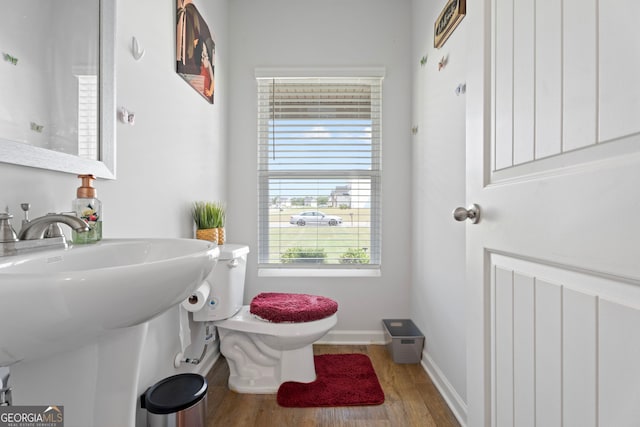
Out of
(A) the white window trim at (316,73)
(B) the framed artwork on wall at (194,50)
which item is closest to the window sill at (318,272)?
(A) the white window trim at (316,73)

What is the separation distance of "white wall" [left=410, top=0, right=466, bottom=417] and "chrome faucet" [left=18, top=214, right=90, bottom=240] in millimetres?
1402

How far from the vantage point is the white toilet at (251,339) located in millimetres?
1539

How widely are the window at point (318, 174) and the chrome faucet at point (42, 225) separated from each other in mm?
1548

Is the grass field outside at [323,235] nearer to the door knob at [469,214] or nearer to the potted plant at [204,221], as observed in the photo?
the potted plant at [204,221]

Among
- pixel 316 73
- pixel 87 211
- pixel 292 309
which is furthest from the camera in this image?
pixel 316 73

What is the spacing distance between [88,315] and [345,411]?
1.38 meters

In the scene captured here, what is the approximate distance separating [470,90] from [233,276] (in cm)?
135

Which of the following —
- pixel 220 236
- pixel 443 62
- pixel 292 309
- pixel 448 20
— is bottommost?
pixel 292 309

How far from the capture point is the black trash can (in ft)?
3.48

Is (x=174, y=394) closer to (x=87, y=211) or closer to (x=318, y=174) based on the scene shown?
(x=87, y=211)

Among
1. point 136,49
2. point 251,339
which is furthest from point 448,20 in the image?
point 251,339

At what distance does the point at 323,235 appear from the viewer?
2252 mm

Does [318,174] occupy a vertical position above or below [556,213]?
above

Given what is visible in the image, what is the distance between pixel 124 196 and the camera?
1.07 metres
